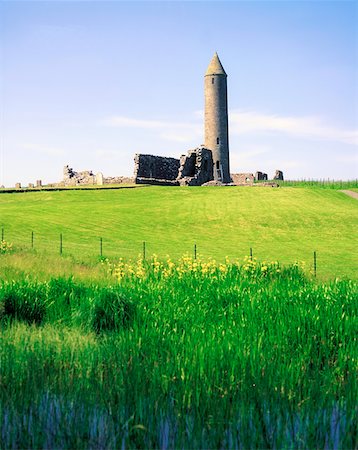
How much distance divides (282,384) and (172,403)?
1301 mm

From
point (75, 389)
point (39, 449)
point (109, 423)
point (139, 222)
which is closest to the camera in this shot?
point (39, 449)

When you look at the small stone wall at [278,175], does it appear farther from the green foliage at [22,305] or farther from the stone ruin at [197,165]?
the green foliage at [22,305]

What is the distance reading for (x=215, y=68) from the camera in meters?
79.2

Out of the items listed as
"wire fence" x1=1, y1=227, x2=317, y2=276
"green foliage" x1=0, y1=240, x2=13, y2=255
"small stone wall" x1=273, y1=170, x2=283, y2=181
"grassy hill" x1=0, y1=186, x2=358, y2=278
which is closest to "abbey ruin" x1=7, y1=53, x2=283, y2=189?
"grassy hill" x1=0, y1=186, x2=358, y2=278

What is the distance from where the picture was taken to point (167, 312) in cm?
1012

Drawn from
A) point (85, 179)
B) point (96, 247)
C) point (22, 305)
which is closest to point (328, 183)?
point (85, 179)

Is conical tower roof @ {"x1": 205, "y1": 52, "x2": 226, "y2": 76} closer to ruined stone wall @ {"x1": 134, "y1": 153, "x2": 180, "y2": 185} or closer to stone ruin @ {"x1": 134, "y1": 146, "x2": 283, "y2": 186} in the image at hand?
stone ruin @ {"x1": 134, "y1": 146, "x2": 283, "y2": 186}

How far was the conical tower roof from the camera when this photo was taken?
78938mm

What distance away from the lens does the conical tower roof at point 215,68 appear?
78.9 metres

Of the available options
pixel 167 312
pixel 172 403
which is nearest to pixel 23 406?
pixel 172 403

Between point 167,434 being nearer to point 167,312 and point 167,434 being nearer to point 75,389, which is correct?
point 75,389

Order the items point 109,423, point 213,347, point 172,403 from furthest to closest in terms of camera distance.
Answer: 1. point 213,347
2. point 172,403
3. point 109,423

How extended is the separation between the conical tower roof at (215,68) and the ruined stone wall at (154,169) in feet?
42.5

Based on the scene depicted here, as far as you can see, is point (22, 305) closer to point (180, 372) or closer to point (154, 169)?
point (180, 372)
